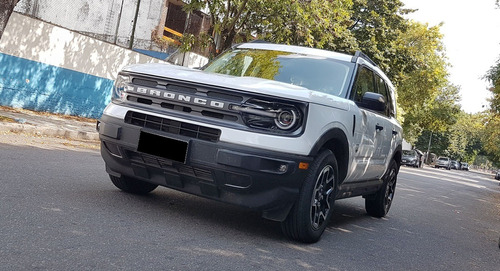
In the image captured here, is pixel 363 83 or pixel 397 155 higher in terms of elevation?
pixel 363 83

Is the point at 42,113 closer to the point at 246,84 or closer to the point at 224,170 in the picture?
the point at 246,84

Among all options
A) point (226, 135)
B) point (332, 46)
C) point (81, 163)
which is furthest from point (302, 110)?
point (332, 46)

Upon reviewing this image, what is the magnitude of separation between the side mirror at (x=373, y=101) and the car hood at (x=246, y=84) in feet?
1.89

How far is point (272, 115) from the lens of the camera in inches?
184

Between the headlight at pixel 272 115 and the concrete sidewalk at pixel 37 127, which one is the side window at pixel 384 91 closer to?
the headlight at pixel 272 115

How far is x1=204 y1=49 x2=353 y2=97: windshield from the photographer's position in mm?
5832

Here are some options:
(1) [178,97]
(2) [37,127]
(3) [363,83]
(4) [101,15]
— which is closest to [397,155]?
(3) [363,83]

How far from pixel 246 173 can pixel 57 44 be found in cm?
1312

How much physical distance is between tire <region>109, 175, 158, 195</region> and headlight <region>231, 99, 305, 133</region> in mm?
1778

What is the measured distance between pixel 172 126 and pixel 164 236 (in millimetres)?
952

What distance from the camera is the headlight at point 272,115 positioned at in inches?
184

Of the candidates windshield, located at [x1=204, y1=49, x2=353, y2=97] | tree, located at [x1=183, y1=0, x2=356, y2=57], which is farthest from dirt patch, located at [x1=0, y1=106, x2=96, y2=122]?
windshield, located at [x1=204, y1=49, x2=353, y2=97]

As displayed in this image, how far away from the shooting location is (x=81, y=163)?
8383 mm

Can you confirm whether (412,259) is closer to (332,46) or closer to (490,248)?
(490,248)
